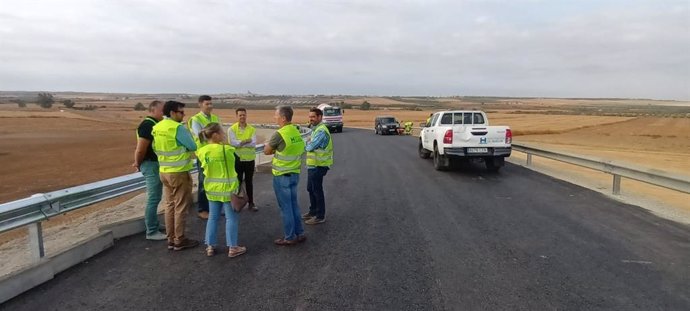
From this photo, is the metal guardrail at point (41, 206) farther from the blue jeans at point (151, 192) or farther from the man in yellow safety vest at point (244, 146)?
the man in yellow safety vest at point (244, 146)

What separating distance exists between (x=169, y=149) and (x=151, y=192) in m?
0.79

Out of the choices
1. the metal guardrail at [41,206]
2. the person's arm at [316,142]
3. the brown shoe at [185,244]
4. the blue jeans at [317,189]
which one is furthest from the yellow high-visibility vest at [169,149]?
the blue jeans at [317,189]

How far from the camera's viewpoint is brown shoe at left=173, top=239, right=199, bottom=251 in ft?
19.5

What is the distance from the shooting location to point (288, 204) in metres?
6.30

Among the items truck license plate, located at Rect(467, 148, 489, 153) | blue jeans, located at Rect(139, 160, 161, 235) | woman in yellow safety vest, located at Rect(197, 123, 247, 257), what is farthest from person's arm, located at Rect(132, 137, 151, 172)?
truck license plate, located at Rect(467, 148, 489, 153)

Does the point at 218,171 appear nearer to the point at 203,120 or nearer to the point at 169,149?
the point at 169,149

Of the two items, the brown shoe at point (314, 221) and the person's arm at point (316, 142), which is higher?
the person's arm at point (316, 142)

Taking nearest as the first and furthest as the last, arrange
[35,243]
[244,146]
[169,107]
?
[35,243]
[169,107]
[244,146]

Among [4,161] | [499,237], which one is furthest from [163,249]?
[4,161]

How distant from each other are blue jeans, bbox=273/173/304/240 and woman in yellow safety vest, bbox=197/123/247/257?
67cm

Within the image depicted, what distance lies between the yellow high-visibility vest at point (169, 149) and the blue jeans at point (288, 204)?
1.17 meters

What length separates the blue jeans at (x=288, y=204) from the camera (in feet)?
20.3

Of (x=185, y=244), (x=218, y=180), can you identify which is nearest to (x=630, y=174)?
(x=218, y=180)

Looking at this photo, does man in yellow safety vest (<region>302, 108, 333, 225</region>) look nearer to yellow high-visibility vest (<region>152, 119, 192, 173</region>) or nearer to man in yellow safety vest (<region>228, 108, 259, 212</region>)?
man in yellow safety vest (<region>228, 108, 259, 212</region>)
